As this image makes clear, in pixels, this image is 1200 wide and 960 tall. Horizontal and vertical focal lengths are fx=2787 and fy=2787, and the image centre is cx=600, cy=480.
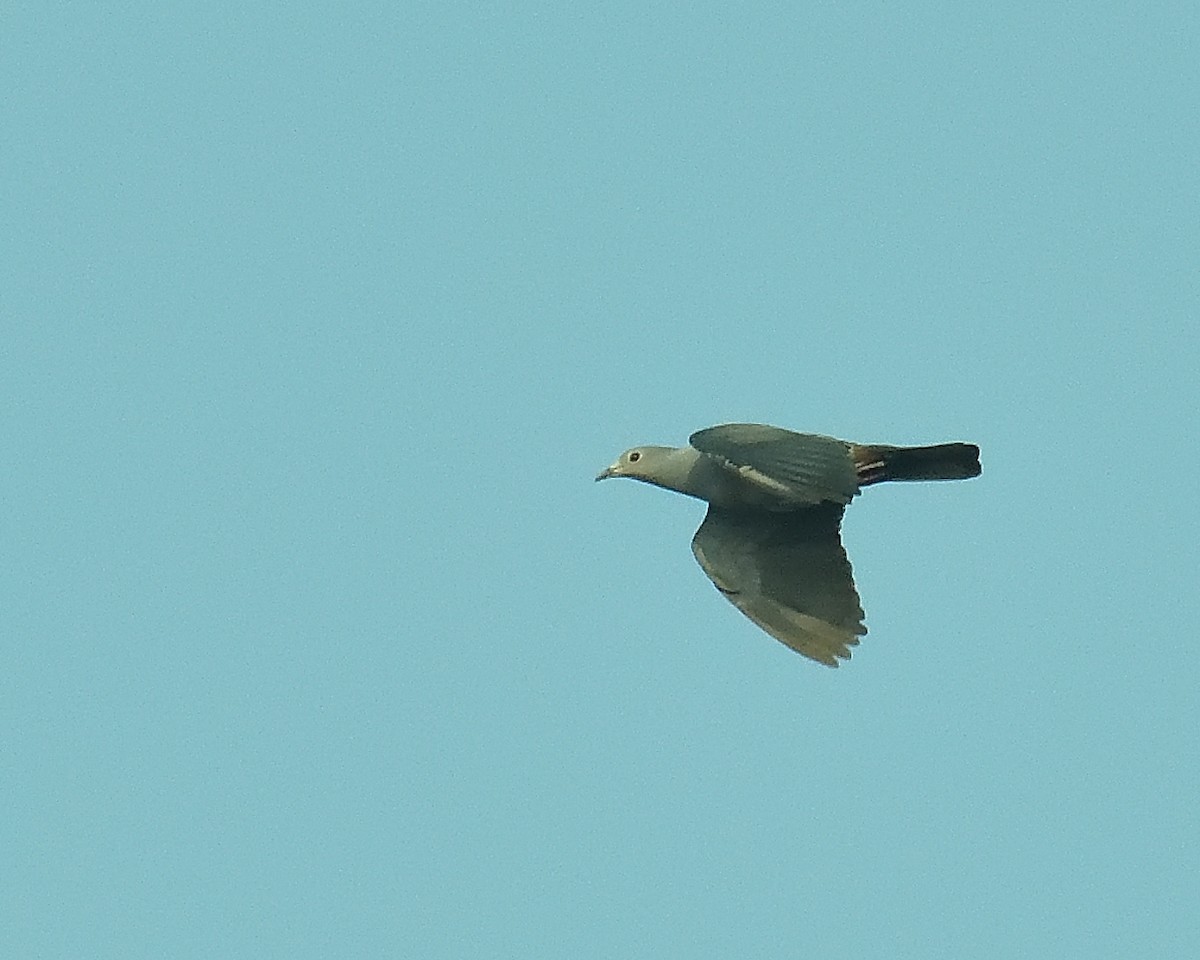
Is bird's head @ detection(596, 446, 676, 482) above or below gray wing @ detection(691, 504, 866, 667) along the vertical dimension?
above

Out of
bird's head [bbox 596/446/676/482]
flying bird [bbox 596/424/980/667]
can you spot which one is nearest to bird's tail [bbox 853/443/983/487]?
flying bird [bbox 596/424/980/667]

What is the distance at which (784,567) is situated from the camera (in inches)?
814

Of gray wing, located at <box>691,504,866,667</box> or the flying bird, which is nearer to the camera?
the flying bird

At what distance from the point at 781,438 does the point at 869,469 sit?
48.1 inches

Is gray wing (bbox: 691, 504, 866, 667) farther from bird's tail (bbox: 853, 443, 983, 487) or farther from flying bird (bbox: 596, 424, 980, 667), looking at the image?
bird's tail (bbox: 853, 443, 983, 487)

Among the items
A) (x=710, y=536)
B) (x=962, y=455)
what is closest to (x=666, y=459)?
(x=710, y=536)

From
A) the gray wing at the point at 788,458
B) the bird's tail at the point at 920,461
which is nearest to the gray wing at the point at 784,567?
the bird's tail at the point at 920,461

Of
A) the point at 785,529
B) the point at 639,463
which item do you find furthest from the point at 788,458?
the point at 639,463

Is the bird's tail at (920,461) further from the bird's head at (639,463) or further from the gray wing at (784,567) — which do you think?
the bird's head at (639,463)

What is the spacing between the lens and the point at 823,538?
68.2 feet

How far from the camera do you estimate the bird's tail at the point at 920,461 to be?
2045cm

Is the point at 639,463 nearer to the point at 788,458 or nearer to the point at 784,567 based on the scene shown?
the point at 784,567

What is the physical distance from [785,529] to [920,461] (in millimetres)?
1133

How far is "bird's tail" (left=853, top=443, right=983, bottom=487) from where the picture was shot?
20.5 metres
